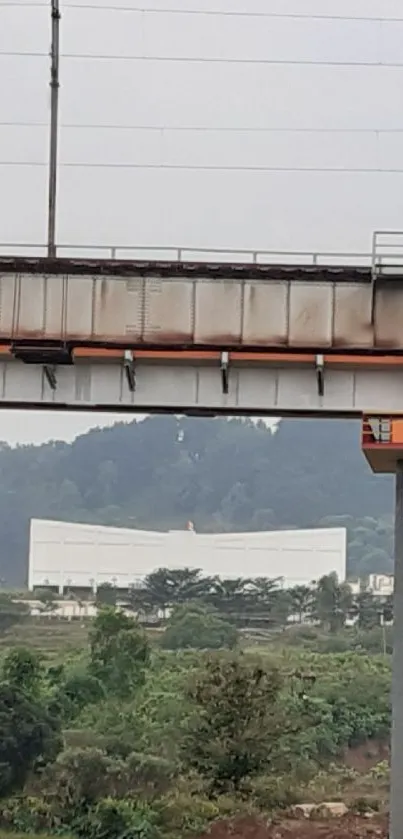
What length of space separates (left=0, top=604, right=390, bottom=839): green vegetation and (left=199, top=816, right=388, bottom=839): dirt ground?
23.5 inches

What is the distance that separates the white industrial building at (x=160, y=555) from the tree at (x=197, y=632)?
42.5ft

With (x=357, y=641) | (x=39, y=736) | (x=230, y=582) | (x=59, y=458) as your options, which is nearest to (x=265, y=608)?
(x=230, y=582)

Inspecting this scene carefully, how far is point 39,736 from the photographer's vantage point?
111ft

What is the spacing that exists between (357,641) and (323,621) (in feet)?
20.9

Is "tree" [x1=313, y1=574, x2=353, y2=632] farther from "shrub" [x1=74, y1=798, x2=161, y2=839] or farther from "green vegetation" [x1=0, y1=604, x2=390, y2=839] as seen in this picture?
"shrub" [x1=74, y1=798, x2=161, y2=839]

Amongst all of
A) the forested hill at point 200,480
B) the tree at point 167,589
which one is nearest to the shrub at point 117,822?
the tree at point 167,589

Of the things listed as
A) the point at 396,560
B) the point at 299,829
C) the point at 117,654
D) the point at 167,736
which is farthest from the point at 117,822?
the point at 396,560

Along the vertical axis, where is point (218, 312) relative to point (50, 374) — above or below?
above

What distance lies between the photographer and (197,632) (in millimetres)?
57188

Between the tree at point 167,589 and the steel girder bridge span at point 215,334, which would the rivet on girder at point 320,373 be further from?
the tree at point 167,589

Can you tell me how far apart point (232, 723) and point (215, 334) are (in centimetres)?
1751

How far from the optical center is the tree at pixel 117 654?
37.7 metres

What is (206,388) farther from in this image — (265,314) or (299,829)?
(299,829)

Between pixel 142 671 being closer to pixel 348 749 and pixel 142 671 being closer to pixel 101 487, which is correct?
pixel 348 749
